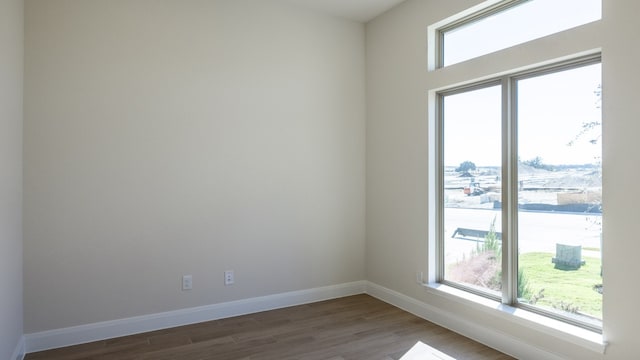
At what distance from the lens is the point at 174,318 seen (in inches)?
136

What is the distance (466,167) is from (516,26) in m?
1.21

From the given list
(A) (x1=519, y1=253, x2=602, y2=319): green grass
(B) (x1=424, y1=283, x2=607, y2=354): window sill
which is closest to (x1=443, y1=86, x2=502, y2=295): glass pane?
(B) (x1=424, y1=283, x2=607, y2=354): window sill

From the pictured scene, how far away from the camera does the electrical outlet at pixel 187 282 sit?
3.51 metres

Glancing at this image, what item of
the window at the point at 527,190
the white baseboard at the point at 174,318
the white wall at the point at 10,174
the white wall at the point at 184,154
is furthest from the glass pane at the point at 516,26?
the white wall at the point at 10,174

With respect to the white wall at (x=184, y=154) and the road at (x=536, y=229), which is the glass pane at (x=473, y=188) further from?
the white wall at (x=184, y=154)

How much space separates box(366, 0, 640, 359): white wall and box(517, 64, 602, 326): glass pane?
18 cm

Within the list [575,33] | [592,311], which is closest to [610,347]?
[592,311]

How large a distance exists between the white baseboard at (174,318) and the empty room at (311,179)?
2cm

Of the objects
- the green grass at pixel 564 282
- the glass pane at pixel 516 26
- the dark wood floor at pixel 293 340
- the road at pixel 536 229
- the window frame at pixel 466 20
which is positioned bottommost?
the dark wood floor at pixel 293 340

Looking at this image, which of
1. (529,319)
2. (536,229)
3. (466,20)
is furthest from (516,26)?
(529,319)

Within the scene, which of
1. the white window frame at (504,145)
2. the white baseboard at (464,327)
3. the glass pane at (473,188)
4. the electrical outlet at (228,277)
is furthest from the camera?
the electrical outlet at (228,277)

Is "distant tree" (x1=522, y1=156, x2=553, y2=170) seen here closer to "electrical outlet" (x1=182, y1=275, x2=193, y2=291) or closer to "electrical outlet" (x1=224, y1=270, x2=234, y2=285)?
"electrical outlet" (x1=224, y1=270, x2=234, y2=285)

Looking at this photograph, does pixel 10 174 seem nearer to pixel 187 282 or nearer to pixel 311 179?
pixel 187 282

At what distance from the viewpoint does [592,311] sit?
8.45ft
